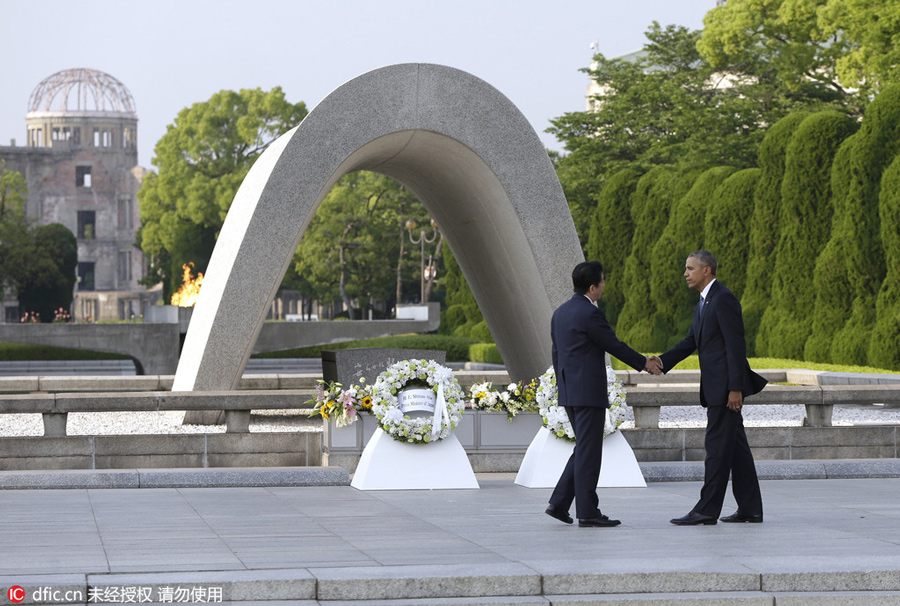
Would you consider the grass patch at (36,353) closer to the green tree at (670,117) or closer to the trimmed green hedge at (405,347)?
the trimmed green hedge at (405,347)

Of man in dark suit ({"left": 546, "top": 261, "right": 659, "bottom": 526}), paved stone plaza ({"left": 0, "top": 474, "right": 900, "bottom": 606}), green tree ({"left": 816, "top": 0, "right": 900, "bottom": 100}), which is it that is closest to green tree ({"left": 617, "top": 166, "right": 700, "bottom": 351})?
green tree ({"left": 816, "top": 0, "right": 900, "bottom": 100})

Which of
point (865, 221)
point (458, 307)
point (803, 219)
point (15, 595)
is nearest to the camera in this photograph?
point (15, 595)

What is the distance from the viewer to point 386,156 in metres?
15.7

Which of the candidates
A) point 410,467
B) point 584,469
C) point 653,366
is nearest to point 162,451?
point 410,467

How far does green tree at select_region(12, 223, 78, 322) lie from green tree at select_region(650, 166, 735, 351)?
34.8 m

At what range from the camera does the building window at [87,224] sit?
95.5 metres

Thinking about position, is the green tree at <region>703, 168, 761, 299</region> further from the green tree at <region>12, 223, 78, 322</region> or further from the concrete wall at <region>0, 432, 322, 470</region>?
the green tree at <region>12, 223, 78, 322</region>

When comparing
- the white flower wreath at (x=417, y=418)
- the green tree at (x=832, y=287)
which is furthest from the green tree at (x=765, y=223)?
the white flower wreath at (x=417, y=418)

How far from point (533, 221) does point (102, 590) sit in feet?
30.0

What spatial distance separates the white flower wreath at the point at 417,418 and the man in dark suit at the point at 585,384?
6.90 ft

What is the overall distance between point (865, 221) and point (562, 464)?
52.0ft

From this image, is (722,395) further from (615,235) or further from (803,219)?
(615,235)

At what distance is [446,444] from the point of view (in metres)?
10.8

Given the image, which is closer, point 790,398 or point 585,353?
point 585,353
